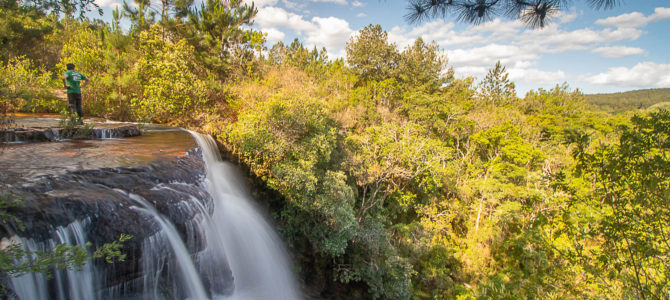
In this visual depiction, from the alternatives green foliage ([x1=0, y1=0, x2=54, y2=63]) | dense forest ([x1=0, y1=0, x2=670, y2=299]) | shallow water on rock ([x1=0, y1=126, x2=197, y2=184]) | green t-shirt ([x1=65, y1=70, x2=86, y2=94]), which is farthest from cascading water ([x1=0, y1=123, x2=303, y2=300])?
green foliage ([x1=0, y1=0, x2=54, y2=63])

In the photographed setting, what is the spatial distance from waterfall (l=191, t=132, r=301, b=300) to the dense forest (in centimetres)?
70

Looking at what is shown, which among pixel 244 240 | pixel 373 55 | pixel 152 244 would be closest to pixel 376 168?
pixel 244 240

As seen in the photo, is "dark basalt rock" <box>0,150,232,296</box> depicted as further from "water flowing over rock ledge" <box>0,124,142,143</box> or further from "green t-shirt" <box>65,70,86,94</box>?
"green t-shirt" <box>65,70,86,94</box>

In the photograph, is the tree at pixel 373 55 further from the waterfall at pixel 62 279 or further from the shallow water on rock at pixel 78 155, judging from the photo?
the waterfall at pixel 62 279

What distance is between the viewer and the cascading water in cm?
315

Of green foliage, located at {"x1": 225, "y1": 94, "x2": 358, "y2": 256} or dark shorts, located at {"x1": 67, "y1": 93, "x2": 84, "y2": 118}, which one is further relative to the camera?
green foliage, located at {"x1": 225, "y1": 94, "x2": 358, "y2": 256}

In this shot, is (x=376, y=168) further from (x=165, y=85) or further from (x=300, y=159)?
(x=165, y=85)

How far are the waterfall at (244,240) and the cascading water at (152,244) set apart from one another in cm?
4

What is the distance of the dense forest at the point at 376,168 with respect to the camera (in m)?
3.96

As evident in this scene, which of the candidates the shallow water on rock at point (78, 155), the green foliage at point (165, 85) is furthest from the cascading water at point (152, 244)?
the green foliage at point (165, 85)

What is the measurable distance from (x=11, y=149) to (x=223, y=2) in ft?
40.5

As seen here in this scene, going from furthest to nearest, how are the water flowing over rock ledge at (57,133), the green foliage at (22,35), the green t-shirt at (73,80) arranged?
the green foliage at (22,35) → the green t-shirt at (73,80) → the water flowing over rock ledge at (57,133)

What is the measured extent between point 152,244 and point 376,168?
30.6 ft

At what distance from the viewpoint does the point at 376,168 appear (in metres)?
12.1
